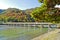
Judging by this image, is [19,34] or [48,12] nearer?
[48,12]

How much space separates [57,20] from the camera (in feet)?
26.2

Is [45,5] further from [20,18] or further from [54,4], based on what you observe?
[20,18]

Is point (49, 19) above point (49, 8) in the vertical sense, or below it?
below

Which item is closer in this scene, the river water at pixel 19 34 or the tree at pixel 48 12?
the tree at pixel 48 12

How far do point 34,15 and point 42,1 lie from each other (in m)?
0.79

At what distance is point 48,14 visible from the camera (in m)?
7.90

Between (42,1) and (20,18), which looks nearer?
(42,1)

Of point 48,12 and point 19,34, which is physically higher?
point 48,12

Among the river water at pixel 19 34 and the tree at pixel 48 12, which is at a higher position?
the tree at pixel 48 12

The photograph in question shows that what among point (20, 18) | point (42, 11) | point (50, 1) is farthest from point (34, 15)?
point (20, 18)

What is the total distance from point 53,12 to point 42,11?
49cm

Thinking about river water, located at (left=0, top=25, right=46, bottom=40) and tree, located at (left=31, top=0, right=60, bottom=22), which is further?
river water, located at (left=0, top=25, right=46, bottom=40)

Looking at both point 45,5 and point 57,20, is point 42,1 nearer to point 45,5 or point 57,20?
point 45,5

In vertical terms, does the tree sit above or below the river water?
above
